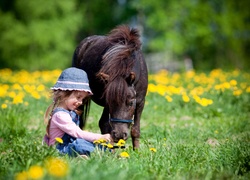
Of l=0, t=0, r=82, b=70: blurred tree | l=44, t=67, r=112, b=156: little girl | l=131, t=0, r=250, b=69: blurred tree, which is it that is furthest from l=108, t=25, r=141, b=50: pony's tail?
l=0, t=0, r=82, b=70: blurred tree

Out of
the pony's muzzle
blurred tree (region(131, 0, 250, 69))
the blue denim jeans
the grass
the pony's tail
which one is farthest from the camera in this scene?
blurred tree (region(131, 0, 250, 69))

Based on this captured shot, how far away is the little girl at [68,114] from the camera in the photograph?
15.6ft

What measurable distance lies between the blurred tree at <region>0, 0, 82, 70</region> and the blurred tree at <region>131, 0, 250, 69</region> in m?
4.77

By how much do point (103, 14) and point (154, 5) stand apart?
10129 millimetres

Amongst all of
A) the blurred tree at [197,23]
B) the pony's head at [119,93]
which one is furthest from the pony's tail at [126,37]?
the blurred tree at [197,23]

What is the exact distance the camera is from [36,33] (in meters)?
25.4

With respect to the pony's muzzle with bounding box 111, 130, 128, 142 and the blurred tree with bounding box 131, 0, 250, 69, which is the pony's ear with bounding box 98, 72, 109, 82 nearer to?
the pony's muzzle with bounding box 111, 130, 128, 142

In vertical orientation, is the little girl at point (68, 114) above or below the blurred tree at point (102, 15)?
below

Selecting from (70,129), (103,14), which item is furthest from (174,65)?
(70,129)

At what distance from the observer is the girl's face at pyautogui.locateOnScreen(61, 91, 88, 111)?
4984 mm

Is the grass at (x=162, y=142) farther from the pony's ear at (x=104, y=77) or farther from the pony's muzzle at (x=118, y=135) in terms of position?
the pony's ear at (x=104, y=77)

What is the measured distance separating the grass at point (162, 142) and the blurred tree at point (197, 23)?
1263cm

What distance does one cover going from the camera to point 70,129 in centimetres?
479

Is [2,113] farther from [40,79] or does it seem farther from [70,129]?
[40,79]
